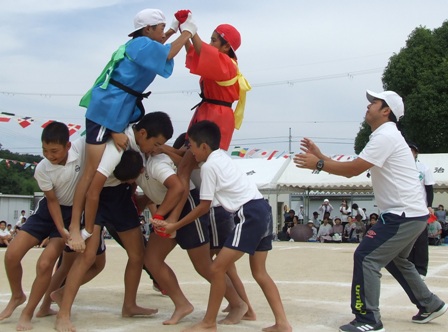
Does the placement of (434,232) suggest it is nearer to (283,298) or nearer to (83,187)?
(283,298)

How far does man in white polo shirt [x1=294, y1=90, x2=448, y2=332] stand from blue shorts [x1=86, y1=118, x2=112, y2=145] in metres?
1.59

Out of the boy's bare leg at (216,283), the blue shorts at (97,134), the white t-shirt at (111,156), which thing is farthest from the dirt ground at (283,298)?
the blue shorts at (97,134)

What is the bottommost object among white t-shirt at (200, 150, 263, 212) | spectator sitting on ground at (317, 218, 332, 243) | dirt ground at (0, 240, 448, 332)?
spectator sitting on ground at (317, 218, 332, 243)

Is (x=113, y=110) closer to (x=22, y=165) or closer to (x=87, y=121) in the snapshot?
(x=87, y=121)

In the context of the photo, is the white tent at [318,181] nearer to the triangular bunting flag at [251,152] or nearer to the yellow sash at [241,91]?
the triangular bunting flag at [251,152]

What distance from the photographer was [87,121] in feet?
18.1

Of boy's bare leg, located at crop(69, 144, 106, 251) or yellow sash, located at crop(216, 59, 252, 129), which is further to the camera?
yellow sash, located at crop(216, 59, 252, 129)

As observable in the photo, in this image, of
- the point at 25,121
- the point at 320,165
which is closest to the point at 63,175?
the point at 320,165

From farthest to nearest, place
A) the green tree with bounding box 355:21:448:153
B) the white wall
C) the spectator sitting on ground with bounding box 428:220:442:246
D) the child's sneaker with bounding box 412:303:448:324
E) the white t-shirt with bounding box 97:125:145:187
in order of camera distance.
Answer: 1. the white wall
2. the green tree with bounding box 355:21:448:153
3. the spectator sitting on ground with bounding box 428:220:442:246
4. the child's sneaker with bounding box 412:303:448:324
5. the white t-shirt with bounding box 97:125:145:187

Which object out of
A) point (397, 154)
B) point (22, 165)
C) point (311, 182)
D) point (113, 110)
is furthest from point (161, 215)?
point (22, 165)

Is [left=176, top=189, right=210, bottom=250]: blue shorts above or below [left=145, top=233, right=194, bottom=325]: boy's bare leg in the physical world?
above

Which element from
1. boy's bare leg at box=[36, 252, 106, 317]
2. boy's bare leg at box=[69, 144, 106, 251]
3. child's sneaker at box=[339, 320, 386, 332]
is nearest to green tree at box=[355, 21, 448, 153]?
boy's bare leg at box=[36, 252, 106, 317]

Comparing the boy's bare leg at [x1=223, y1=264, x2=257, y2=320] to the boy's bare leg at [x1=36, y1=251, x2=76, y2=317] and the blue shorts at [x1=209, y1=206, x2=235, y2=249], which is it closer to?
the blue shorts at [x1=209, y1=206, x2=235, y2=249]

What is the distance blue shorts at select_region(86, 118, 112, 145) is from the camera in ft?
17.8
